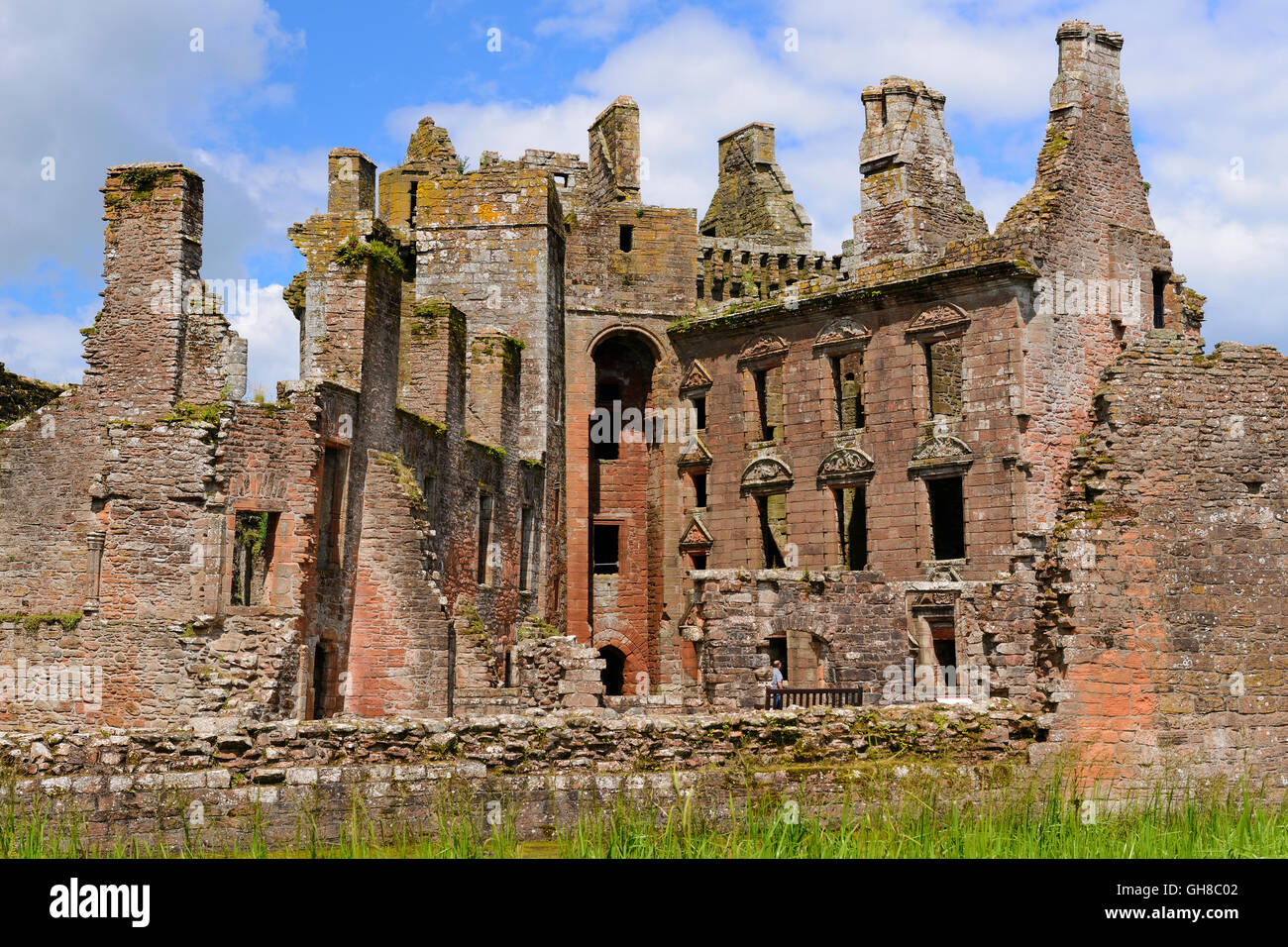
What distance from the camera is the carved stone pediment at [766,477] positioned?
33500 millimetres

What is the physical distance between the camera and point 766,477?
3384 cm

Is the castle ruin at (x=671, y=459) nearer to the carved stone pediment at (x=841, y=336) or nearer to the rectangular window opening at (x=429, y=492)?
the rectangular window opening at (x=429, y=492)

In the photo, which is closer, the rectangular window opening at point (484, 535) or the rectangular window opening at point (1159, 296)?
the rectangular window opening at point (484, 535)

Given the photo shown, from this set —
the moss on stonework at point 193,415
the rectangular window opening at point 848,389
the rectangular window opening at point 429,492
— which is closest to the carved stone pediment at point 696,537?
the rectangular window opening at point 848,389

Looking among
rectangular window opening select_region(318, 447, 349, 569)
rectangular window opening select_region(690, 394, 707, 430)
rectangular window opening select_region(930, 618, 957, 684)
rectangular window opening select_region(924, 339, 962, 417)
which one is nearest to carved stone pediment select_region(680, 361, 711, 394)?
rectangular window opening select_region(690, 394, 707, 430)

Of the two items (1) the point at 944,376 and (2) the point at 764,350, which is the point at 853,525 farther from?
(2) the point at 764,350

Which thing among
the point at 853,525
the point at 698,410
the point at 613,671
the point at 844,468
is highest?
the point at 698,410

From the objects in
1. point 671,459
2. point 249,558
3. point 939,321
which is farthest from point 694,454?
point 249,558

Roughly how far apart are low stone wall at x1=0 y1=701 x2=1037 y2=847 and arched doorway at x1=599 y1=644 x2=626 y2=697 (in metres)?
19.9

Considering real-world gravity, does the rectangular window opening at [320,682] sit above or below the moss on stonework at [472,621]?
below

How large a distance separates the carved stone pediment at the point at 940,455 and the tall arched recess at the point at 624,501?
311 inches

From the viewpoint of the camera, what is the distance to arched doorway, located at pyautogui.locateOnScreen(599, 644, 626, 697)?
36.9 m

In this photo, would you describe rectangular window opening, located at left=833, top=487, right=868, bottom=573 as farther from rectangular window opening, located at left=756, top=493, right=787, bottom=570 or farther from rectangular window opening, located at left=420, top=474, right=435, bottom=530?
rectangular window opening, located at left=420, top=474, right=435, bottom=530

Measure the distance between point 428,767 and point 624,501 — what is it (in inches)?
909
